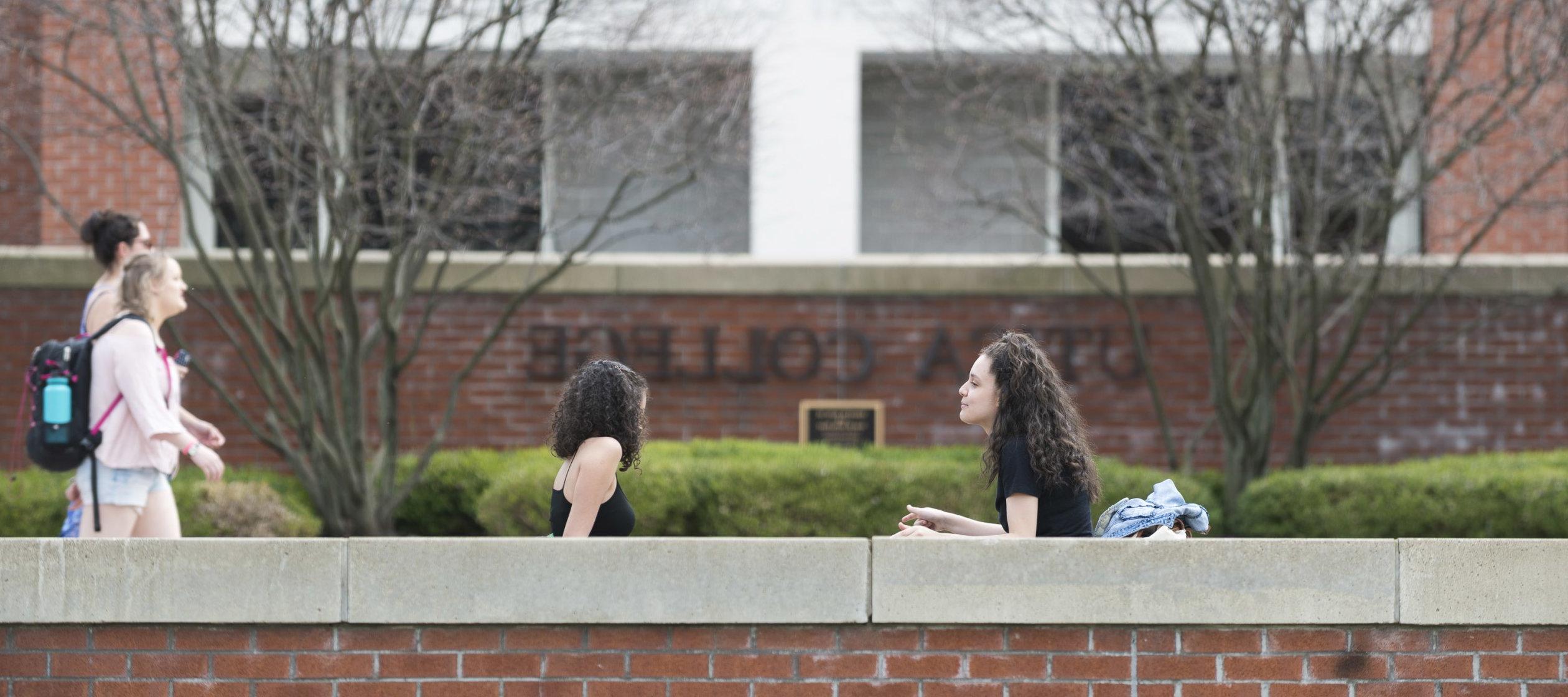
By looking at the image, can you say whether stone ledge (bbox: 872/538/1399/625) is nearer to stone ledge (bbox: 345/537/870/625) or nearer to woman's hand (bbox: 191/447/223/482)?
stone ledge (bbox: 345/537/870/625)

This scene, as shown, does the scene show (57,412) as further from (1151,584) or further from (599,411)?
(1151,584)

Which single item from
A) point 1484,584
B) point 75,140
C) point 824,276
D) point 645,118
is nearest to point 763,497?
point 645,118

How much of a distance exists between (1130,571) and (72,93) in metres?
9.10

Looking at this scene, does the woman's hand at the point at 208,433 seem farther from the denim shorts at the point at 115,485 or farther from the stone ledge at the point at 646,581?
the stone ledge at the point at 646,581

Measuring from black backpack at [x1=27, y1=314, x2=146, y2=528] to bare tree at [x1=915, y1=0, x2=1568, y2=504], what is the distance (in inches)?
227

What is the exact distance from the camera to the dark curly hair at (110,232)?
20.2 ft

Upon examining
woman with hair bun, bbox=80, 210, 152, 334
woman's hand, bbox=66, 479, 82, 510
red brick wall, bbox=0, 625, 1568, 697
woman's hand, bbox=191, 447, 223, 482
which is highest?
woman with hair bun, bbox=80, 210, 152, 334

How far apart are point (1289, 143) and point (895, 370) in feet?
11.3

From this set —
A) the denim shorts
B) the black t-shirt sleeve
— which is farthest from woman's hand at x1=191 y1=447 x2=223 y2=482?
the black t-shirt sleeve

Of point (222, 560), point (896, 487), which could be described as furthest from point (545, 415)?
point (222, 560)

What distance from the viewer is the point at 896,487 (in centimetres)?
834

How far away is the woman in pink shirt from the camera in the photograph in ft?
18.8

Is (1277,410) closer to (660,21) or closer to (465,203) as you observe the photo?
(660,21)

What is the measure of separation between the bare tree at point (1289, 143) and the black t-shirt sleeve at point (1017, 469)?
15.8 feet
